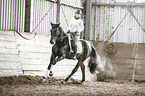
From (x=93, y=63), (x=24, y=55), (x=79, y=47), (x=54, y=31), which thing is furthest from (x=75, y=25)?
(x=24, y=55)

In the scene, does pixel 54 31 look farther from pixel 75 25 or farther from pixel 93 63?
pixel 93 63

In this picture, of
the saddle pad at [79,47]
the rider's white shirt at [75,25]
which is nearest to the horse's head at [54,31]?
the rider's white shirt at [75,25]

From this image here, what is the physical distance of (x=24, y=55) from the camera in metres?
10.5

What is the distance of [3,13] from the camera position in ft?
33.7

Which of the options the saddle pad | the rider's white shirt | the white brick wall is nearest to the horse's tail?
the saddle pad

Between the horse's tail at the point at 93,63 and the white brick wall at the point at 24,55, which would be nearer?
the white brick wall at the point at 24,55

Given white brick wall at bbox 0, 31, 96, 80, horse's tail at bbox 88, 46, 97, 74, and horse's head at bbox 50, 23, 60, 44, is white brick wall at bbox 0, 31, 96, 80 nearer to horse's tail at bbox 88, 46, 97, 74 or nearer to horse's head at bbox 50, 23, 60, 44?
horse's tail at bbox 88, 46, 97, 74

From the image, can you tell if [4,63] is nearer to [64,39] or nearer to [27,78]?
[27,78]

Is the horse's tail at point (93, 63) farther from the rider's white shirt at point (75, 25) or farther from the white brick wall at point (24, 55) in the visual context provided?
the white brick wall at point (24, 55)

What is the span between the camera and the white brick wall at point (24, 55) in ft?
31.7

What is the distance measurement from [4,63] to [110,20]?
7.24 metres

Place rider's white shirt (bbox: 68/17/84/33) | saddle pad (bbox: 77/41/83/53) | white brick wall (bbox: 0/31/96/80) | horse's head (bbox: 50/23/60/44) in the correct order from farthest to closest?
1. saddle pad (bbox: 77/41/83/53)
2. rider's white shirt (bbox: 68/17/84/33)
3. white brick wall (bbox: 0/31/96/80)
4. horse's head (bbox: 50/23/60/44)

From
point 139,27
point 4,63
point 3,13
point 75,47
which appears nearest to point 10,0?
point 3,13

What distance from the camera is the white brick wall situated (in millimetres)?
9656
